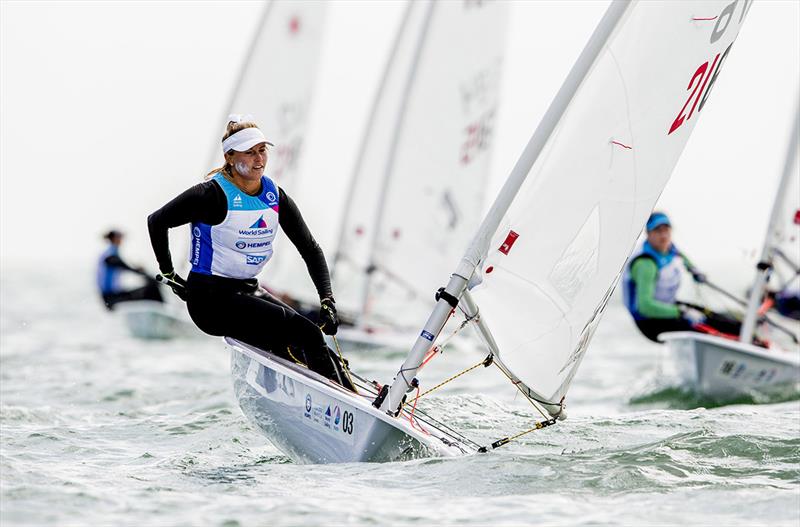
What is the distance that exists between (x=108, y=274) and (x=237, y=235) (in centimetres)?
1042

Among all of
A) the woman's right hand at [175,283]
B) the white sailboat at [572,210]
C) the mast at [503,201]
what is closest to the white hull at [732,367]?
the white sailboat at [572,210]

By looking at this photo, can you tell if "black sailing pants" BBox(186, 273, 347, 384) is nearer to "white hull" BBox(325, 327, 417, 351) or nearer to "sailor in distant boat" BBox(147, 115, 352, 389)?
"sailor in distant boat" BBox(147, 115, 352, 389)

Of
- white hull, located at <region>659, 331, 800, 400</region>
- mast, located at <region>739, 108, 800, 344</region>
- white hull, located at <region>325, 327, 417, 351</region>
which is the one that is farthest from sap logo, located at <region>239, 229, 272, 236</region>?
white hull, located at <region>325, 327, 417, 351</region>

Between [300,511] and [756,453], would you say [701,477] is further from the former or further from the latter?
[300,511]

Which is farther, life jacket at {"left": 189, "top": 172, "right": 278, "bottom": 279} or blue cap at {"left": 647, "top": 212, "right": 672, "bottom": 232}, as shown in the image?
blue cap at {"left": 647, "top": 212, "right": 672, "bottom": 232}

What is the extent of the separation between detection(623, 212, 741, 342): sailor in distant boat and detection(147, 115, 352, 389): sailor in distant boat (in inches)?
152

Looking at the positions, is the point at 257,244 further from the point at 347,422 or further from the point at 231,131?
the point at 347,422

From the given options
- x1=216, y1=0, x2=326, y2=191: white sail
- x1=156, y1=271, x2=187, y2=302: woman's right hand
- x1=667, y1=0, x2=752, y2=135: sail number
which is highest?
x1=216, y1=0, x2=326, y2=191: white sail

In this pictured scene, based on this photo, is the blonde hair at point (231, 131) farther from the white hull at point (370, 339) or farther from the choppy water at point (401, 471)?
the white hull at point (370, 339)

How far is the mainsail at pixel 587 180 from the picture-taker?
4531 mm

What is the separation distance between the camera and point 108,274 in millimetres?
14875

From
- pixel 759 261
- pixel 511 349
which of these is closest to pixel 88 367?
pixel 759 261

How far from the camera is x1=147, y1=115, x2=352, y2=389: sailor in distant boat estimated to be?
15.8 ft

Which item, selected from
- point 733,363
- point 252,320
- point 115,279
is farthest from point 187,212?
point 115,279
